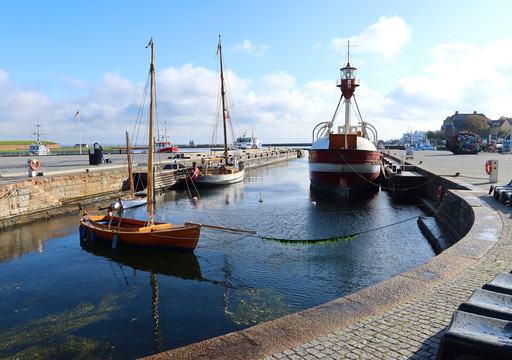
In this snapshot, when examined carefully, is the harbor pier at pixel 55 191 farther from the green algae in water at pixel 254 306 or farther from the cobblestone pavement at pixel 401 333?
the cobblestone pavement at pixel 401 333

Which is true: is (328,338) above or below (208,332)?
above

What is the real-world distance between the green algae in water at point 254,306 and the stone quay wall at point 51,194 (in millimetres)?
16030


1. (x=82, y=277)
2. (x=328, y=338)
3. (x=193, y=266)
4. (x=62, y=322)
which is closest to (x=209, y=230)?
(x=193, y=266)

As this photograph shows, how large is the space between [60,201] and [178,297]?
1881 cm

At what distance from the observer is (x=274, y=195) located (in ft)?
97.7

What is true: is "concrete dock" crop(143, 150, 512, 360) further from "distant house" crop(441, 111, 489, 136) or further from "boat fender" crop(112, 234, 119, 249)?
"distant house" crop(441, 111, 489, 136)

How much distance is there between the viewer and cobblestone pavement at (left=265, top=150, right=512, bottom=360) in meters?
4.50

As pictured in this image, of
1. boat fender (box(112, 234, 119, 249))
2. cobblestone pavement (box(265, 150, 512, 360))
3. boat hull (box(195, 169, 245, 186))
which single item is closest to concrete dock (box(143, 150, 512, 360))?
cobblestone pavement (box(265, 150, 512, 360))

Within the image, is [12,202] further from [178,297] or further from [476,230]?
[476,230]

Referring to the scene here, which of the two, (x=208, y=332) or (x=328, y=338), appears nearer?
(x=328, y=338)

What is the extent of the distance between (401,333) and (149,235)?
11.1 meters

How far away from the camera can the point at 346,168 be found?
28.3 meters

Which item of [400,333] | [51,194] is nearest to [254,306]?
[400,333]

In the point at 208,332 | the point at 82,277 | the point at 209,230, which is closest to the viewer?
the point at 208,332
